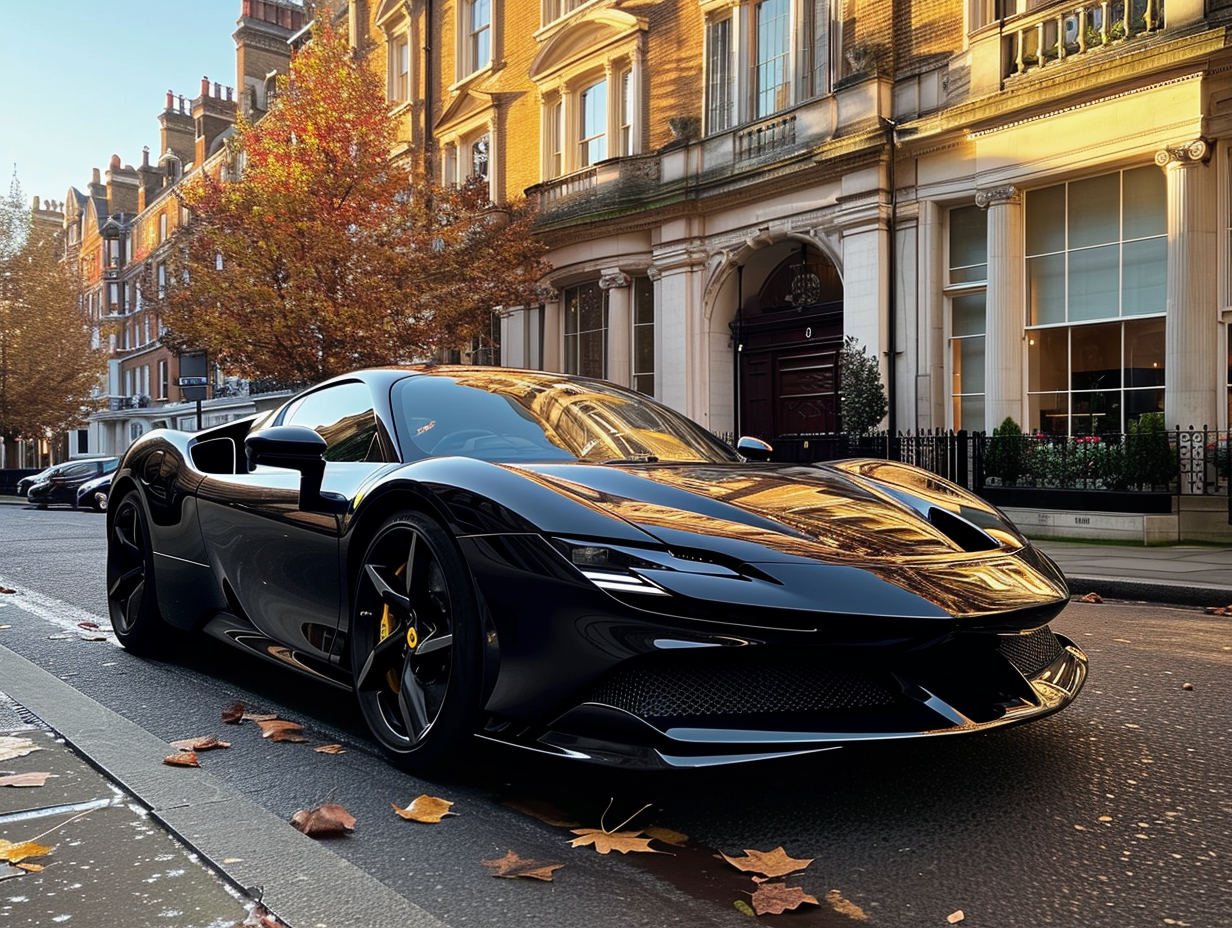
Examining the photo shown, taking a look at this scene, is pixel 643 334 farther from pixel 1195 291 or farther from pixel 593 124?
pixel 1195 291

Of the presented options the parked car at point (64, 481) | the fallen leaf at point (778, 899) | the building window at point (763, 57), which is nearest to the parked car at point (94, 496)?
the parked car at point (64, 481)

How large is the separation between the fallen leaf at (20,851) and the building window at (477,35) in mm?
25436

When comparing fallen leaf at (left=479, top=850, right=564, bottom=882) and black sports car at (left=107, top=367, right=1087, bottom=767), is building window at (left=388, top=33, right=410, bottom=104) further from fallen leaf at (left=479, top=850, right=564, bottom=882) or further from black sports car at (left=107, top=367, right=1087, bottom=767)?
fallen leaf at (left=479, top=850, right=564, bottom=882)

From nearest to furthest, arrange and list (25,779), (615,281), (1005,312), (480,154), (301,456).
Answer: (25,779)
(301,456)
(1005,312)
(615,281)
(480,154)

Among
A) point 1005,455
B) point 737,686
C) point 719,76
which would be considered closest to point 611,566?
point 737,686

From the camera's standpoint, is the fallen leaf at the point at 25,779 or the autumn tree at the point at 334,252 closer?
the fallen leaf at the point at 25,779

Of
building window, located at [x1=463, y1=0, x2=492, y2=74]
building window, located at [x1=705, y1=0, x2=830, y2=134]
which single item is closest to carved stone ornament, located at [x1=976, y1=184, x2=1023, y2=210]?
building window, located at [x1=705, y1=0, x2=830, y2=134]

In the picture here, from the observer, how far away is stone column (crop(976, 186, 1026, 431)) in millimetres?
14328

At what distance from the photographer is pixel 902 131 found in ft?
50.6

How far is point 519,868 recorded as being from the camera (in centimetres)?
249

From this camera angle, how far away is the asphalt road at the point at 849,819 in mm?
2297

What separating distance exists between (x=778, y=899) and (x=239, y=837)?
4.20ft

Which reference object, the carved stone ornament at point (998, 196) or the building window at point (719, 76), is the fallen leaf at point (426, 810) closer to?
the carved stone ornament at point (998, 196)

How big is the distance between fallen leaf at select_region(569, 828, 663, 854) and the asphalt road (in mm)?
21
